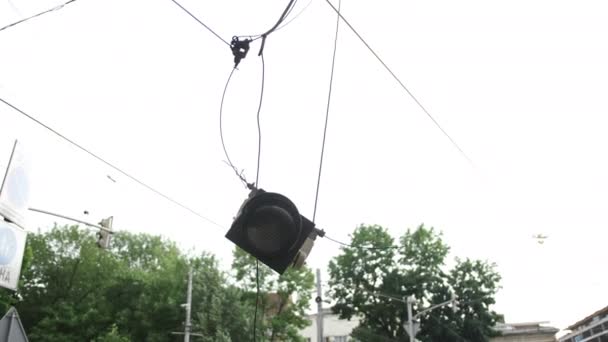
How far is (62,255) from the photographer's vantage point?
38812 millimetres

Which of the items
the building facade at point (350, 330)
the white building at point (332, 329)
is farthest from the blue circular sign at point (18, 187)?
the white building at point (332, 329)

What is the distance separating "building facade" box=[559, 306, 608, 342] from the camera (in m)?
59.3

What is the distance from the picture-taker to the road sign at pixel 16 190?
734cm

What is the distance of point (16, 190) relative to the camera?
25.3 ft

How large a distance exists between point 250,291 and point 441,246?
12730mm

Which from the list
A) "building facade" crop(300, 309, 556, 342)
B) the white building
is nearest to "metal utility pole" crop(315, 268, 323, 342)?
"building facade" crop(300, 309, 556, 342)

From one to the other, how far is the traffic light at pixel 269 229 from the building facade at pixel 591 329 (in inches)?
2502

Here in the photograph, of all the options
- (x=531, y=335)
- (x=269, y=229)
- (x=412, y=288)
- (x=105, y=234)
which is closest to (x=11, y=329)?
(x=269, y=229)

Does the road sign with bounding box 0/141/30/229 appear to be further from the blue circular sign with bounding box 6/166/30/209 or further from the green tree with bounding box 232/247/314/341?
the green tree with bounding box 232/247/314/341

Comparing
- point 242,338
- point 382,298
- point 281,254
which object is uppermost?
point 382,298

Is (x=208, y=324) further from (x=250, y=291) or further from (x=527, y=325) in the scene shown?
(x=527, y=325)

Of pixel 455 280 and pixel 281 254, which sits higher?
pixel 455 280

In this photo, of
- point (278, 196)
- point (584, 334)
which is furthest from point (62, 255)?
point (584, 334)

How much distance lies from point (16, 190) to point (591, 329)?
70.6 meters
